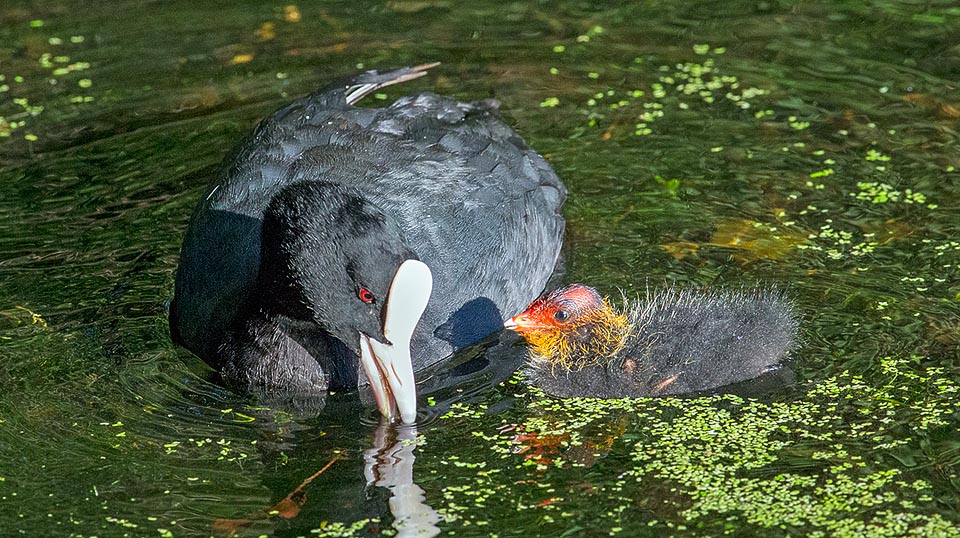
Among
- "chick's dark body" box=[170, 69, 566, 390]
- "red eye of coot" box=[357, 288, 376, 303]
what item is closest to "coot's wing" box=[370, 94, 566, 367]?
"chick's dark body" box=[170, 69, 566, 390]

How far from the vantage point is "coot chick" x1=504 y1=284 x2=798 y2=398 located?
188 inches

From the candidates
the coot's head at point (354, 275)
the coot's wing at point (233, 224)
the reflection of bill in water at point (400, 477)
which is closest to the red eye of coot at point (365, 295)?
the coot's head at point (354, 275)

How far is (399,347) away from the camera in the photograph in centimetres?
459

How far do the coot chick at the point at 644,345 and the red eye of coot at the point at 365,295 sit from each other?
602mm

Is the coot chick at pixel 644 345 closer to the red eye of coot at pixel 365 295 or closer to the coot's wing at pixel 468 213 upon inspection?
the coot's wing at pixel 468 213

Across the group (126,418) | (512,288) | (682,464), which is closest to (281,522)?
(126,418)

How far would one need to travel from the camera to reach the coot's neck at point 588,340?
4.80 m

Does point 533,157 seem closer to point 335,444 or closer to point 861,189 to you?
point 861,189

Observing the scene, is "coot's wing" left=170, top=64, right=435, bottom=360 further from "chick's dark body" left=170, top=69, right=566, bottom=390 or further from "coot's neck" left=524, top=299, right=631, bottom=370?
"coot's neck" left=524, top=299, right=631, bottom=370

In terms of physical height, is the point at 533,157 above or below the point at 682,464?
above

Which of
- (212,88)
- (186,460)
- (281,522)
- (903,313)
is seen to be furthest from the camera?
(212,88)

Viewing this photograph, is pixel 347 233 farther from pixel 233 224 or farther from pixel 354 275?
pixel 233 224

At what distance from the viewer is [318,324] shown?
4.71 metres

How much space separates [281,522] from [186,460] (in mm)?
495
